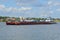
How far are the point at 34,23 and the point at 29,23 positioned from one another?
8666 mm

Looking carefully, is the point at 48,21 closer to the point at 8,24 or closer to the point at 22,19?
the point at 22,19

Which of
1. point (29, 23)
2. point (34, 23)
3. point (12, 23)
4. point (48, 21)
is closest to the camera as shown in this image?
point (12, 23)

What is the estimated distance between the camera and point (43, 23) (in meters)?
119

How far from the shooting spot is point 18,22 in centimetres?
10250

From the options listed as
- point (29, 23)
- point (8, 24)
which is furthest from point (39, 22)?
point (8, 24)

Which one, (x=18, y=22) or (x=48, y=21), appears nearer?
(x=18, y=22)

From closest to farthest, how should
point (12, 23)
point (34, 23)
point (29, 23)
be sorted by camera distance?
point (12, 23), point (29, 23), point (34, 23)

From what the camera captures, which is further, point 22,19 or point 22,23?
point 22,19

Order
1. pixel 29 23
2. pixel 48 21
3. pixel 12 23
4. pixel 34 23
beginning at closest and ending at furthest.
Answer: pixel 12 23 → pixel 29 23 → pixel 34 23 → pixel 48 21

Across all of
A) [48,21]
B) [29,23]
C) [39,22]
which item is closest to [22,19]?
[29,23]

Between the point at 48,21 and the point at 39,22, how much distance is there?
7855 mm

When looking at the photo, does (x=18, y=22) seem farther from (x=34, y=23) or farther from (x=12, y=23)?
(x=34, y=23)

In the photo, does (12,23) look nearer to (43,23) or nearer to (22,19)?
(22,19)

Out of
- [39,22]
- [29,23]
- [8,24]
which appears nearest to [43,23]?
[39,22]
